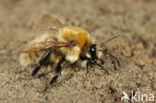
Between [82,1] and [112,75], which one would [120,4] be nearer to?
[82,1]

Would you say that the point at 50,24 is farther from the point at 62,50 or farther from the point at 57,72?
the point at 57,72

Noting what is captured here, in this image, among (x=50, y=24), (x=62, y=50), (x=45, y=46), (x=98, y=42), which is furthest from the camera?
(x=98, y=42)

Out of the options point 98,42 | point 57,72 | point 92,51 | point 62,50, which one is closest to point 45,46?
point 62,50

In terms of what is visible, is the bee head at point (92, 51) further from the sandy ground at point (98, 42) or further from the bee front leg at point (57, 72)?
the bee front leg at point (57, 72)

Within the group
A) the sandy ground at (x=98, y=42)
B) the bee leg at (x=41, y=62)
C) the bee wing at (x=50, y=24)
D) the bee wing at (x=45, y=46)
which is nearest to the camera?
the sandy ground at (x=98, y=42)

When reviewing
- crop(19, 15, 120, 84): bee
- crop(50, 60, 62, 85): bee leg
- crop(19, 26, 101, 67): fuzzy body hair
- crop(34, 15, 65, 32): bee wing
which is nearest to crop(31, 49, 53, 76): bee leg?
crop(19, 15, 120, 84): bee

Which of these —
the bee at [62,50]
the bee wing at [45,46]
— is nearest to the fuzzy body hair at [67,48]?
the bee at [62,50]

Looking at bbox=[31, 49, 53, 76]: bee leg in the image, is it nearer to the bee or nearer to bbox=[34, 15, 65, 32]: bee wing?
the bee
